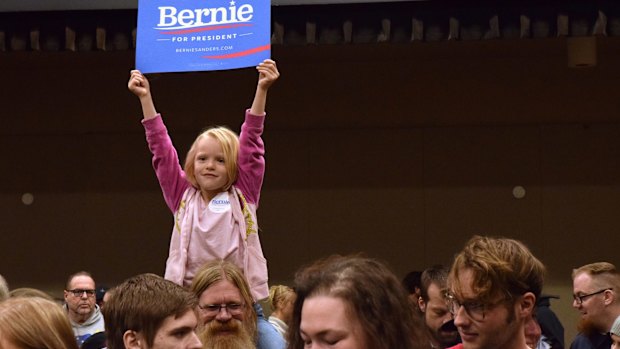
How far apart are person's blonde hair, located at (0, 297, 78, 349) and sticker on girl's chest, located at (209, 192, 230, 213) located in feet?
5.87

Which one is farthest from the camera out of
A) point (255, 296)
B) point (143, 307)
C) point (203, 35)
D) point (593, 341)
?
point (593, 341)

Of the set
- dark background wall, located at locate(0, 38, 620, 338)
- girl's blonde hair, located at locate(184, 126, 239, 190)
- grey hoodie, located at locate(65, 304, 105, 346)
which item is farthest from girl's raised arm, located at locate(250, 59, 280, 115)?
dark background wall, located at locate(0, 38, 620, 338)

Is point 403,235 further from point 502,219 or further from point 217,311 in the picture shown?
point 217,311

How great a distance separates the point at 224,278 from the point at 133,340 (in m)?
0.87

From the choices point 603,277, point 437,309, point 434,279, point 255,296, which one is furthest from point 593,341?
point 255,296

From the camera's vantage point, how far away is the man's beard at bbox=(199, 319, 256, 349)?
166 inches

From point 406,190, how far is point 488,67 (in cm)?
148

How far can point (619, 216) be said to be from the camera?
1084 centimetres

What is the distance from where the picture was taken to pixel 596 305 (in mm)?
6195

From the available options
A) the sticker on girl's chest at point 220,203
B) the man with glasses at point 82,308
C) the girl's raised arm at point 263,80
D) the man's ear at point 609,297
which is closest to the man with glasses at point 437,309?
the sticker on girl's chest at point 220,203

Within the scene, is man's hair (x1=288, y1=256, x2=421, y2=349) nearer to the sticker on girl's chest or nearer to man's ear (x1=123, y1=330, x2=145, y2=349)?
man's ear (x1=123, y1=330, x2=145, y2=349)

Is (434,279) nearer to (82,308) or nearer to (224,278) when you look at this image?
(224,278)

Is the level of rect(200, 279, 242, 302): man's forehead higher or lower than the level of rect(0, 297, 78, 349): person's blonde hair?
lower

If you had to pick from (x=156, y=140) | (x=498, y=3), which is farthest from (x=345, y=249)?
(x=156, y=140)
